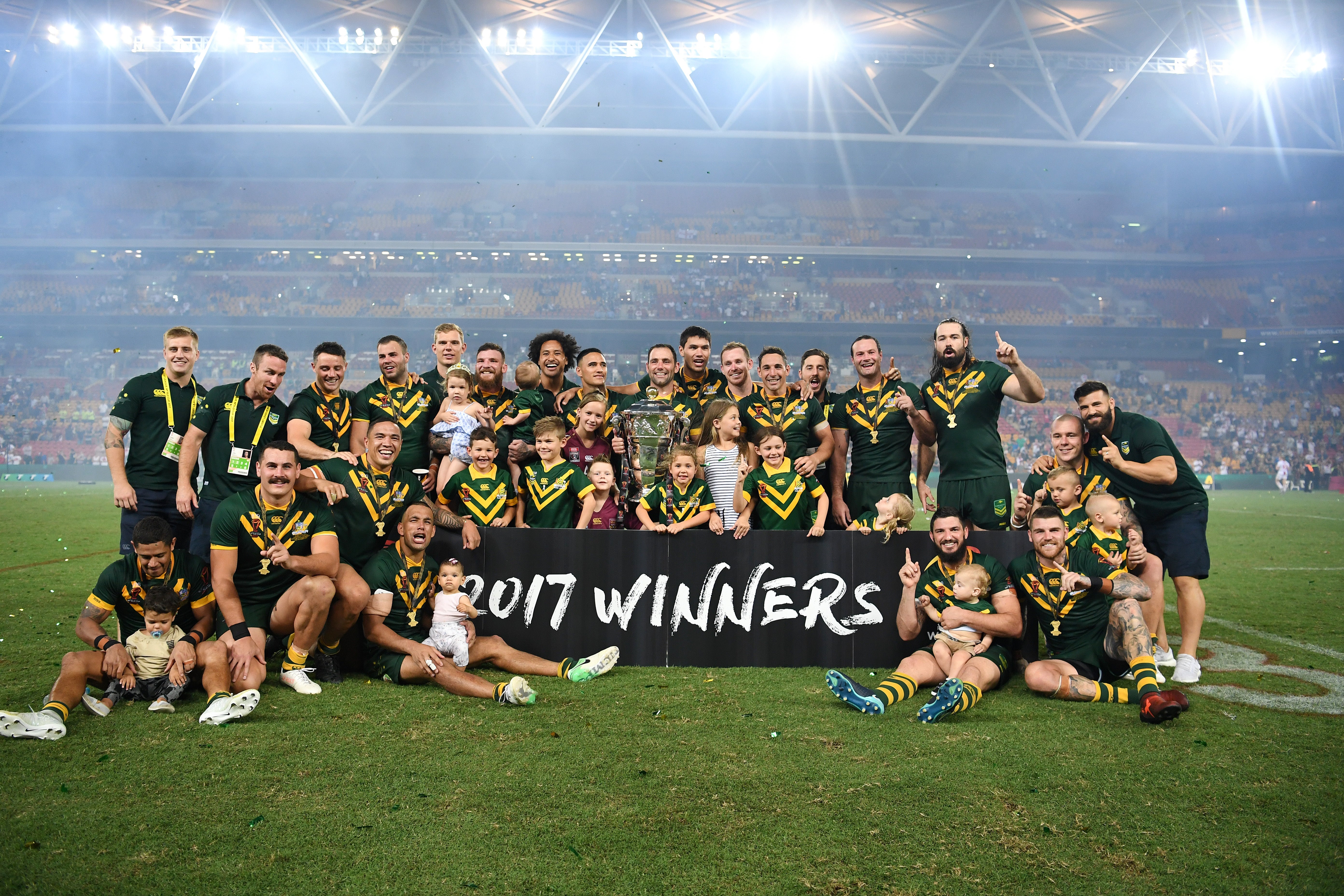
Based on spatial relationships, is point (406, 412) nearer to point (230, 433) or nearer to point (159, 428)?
point (230, 433)

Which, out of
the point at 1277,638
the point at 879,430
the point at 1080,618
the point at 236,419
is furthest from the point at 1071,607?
the point at 236,419

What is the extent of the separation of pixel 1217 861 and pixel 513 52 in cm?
3351

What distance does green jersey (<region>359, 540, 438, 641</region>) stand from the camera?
4.97 meters

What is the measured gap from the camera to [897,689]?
4531 millimetres

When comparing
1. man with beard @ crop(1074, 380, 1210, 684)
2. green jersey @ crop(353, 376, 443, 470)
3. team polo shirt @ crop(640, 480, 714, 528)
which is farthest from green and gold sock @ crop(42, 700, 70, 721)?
man with beard @ crop(1074, 380, 1210, 684)

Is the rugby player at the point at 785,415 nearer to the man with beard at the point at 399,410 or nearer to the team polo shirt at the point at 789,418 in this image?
the team polo shirt at the point at 789,418

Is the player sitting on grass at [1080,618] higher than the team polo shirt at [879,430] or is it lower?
lower

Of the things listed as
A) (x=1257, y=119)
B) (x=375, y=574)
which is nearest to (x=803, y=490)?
(x=375, y=574)

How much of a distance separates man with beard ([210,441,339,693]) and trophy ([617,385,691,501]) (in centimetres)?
186

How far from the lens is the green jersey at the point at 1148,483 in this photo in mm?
5445

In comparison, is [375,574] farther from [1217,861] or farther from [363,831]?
[1217,861]

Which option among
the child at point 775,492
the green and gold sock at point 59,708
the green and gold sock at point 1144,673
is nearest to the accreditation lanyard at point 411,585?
the green and gold sock at point 59,708

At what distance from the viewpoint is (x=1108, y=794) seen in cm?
327

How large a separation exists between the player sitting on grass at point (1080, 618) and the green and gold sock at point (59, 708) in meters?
4.67
